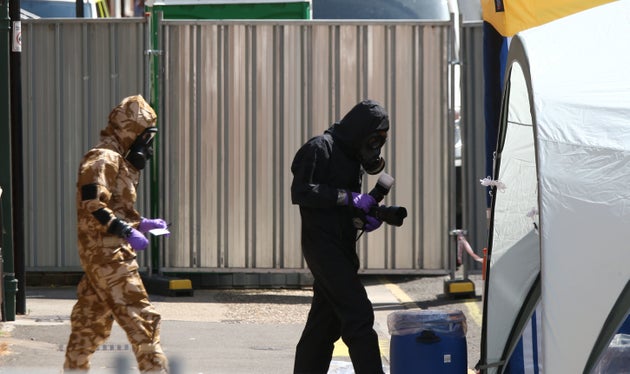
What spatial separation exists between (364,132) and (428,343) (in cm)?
121

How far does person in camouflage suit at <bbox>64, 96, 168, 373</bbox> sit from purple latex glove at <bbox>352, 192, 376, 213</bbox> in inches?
46.2

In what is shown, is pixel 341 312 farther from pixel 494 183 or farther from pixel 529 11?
pixel 529 11

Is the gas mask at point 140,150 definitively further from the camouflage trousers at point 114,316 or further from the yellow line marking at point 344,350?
the yellow line marking at point 344,350

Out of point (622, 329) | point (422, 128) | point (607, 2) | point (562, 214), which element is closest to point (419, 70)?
point (422, 128)

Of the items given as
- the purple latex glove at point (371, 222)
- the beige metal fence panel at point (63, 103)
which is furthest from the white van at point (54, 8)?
the purple latex glove at point (371, 222)

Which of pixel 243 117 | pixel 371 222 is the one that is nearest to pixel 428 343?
pixel 371 222

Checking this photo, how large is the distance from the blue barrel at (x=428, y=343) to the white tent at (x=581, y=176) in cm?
129

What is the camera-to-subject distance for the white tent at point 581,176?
4.93 metres

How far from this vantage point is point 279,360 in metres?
8.47

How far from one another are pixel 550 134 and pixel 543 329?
81 cm

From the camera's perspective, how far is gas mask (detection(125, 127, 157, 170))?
23.2ft

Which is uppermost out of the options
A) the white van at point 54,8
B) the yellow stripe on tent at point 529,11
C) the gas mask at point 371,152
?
the white van at point 54,8

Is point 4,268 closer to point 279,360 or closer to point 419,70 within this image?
point 279,360

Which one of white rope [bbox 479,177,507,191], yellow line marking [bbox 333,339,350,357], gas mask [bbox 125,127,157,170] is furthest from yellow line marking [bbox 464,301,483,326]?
gas mask [bbox 125,127,157,170]
